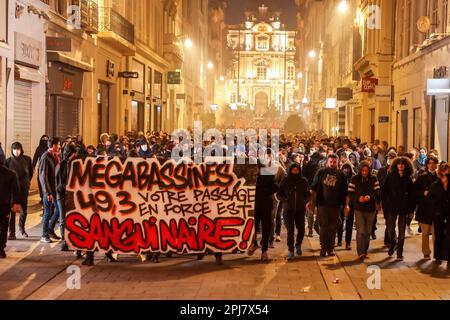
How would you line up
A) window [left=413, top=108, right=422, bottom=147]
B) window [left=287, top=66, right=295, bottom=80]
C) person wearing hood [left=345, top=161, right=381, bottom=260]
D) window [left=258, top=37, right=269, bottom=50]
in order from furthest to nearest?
1. window [left=258, top=37, right=269, bottom=50]
2. window [left=287, top=66, right=295, bottom=80]
3. window [left=413, top=108, right=422, bottom=147]
4. person wearing hood [left=345, top=161, right=381, bottom=260]

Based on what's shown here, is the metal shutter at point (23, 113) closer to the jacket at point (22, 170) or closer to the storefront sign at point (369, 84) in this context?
the jacket at point (22, 170)

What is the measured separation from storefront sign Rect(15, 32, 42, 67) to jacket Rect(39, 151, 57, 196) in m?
7.46

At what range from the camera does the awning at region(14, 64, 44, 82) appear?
19.8 m

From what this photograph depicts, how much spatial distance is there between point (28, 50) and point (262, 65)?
150853 mm

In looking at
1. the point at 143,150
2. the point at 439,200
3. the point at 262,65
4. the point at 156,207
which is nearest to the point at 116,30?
the point at 143,150

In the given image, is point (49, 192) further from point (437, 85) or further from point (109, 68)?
point (109, 68)

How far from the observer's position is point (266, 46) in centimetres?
17612

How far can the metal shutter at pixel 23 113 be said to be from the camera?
2005 centimetres

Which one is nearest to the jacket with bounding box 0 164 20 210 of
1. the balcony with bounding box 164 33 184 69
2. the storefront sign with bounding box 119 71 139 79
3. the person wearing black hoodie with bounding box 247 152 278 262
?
the person wearing black hoodie with bounding box 247 152 278 262

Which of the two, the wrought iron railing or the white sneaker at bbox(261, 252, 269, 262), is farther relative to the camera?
the wrought iron railing

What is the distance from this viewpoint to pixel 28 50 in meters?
20.4

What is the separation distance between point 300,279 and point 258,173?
7.06 ft

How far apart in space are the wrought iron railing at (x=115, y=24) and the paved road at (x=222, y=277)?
17.1 metres

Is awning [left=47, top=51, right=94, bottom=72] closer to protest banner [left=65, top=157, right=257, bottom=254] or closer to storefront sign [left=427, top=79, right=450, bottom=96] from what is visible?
storefront sign [left=427, top=79, right=450, bottom=96]
